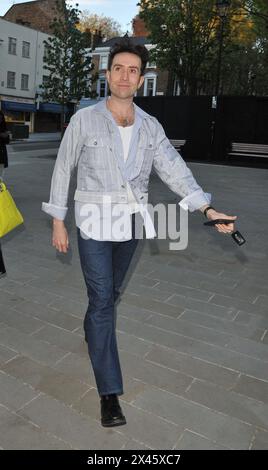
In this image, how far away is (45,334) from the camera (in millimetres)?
3506

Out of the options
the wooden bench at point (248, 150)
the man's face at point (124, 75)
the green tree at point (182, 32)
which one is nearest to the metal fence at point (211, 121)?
the wooden bench at point (248, 150)

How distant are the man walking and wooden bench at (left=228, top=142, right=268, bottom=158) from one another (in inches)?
654

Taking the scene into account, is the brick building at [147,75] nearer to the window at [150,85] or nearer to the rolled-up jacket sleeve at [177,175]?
the window at [150,85]

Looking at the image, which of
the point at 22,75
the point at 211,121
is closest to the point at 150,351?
the point at 211,121

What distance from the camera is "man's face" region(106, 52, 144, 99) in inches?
98.0

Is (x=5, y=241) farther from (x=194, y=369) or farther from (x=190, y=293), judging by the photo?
(x=194, y=369)

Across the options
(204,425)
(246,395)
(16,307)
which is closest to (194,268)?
(16,307)

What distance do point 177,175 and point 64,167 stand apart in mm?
701

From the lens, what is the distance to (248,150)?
18.5m

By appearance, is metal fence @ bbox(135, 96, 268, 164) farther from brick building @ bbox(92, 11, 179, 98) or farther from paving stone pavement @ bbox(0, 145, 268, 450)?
brick building @ bbox(92, 11, 179, 98)

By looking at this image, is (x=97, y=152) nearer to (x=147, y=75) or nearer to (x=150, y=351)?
(x=150, y=351)

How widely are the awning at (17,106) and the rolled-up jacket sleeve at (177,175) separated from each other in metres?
40.0

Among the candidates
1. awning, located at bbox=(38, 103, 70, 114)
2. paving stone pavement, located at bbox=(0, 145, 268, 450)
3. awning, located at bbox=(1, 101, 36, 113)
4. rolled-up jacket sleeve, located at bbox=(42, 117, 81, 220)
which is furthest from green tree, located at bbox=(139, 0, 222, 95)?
rolled-up jacket sleeve, located at bbox=(42, 117, 81, 220)

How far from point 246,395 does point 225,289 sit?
198cm
